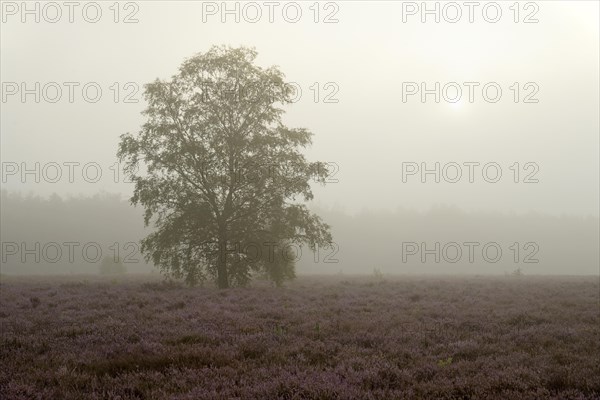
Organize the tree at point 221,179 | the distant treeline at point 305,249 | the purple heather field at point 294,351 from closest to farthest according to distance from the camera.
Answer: the purple heather field at point 294,351 → the tree at point 221,179 → the distant treeline at point 305,249

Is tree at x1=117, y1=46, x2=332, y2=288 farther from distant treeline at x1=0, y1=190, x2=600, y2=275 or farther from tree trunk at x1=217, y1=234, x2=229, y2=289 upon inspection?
distant treeline at x1=0, y1=190, x2=600, y2=275

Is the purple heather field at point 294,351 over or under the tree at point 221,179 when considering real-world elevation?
under

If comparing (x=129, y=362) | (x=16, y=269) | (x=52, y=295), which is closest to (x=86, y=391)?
(x=129, y=362)

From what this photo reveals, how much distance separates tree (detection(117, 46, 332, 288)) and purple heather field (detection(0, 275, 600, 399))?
8842 millimetres

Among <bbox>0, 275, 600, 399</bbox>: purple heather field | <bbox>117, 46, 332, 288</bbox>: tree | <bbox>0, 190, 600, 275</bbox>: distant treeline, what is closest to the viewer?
<bbox>0, 275, 600, 399</bbox>: purple heather field

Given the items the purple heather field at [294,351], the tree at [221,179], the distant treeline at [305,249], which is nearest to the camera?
the purple heather field at [294,351]

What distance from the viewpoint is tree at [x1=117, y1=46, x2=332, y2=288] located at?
25.5 m

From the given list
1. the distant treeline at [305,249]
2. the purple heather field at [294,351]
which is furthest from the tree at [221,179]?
the distant treeline at [305,249]

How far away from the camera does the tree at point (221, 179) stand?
83.8ft

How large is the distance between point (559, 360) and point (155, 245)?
20.9 metres

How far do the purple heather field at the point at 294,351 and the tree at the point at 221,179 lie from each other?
884 centimetres

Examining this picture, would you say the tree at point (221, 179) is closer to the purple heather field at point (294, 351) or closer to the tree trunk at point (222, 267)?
the tree trunk at point (222, 267)

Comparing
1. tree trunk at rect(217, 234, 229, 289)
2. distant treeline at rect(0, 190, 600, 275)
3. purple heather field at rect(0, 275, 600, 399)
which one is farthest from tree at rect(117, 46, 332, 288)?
distant treeline at rect(0, 190, 600, 275)

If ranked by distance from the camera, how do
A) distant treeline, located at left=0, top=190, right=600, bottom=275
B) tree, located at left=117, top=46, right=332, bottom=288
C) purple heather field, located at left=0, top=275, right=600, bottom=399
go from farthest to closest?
distant treeline, located at left=0, top=190, right=600, bottom=275
tree, located at left=117, top=46, right=332, bottom=288
purple heather field, located at left=0, top=275, right=600, bottom=399
